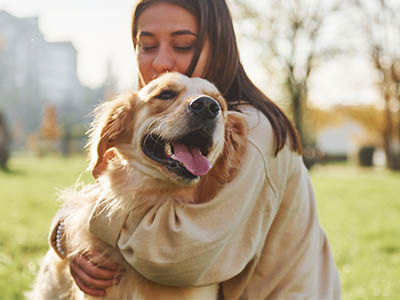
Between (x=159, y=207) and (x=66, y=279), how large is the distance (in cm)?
92

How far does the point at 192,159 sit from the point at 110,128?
52 cm

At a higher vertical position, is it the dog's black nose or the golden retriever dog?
the dog's black nose

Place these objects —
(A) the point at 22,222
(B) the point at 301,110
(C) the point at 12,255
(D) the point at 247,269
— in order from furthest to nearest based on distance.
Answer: (B) the point at 301,110, (A) the point at 22,222, (C) the point at 12,255, (D) the point at 247,269

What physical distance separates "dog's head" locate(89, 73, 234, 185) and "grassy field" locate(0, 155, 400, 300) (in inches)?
17.6

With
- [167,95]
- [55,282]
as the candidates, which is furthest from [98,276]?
[167,95]

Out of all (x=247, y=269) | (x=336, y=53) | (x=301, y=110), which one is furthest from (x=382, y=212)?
(x=336, y=53)

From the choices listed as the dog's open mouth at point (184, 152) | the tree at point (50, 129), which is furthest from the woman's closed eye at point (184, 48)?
the tree at point (50, 129)

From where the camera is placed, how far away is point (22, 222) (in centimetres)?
723

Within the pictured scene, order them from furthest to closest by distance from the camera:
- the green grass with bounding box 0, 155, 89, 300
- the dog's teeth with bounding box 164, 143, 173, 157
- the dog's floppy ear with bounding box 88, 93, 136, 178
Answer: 1. the green grass with bounding box 0, 155, 89, 300
2. the dog's floppy ear with bounding box 88, 93, 136, 178
3. the dog's teeth with bounding box 164, 143, 173, 157

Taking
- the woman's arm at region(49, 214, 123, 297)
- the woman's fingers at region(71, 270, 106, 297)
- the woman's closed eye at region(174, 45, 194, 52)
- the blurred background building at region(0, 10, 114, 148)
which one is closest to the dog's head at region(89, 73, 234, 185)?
the woman's closed eye at region(174, 45, 194, 52)

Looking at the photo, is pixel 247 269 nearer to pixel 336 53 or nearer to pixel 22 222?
pixel 22 222

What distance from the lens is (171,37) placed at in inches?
98.6

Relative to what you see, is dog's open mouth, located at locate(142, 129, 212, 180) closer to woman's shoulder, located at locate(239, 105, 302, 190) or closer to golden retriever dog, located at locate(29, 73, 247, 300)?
golden retriever dog, located at locate(29, 73, 247, 300)

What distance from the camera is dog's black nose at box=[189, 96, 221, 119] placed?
2.01 metres
